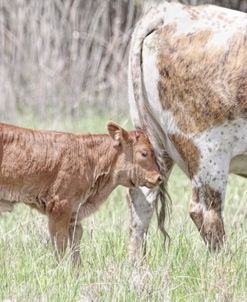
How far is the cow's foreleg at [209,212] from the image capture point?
22.9 feet

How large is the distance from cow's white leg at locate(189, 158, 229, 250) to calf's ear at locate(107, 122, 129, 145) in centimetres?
44

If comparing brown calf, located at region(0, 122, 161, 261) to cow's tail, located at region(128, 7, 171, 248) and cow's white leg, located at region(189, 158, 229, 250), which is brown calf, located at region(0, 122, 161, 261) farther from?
cow's white leg, located at region(189, 158, 229, 250)

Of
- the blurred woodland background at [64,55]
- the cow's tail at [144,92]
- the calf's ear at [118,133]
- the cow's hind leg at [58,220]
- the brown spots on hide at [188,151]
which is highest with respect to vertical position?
the blurred woodland background at [64,55]

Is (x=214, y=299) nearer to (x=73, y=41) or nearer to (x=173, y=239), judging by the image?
(x=173, y=239)

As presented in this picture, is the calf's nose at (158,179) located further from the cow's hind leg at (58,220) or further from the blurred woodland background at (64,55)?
the blurred woodland background at (64,55)

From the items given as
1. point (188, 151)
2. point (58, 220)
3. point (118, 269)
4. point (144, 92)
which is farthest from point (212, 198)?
point (118, 269)

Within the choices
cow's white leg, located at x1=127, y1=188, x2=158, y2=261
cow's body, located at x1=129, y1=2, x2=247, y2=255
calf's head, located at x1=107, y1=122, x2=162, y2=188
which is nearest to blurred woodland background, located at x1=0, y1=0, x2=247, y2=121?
cow's white leg, located at x1=127, y1=188, x2=158, y2=261

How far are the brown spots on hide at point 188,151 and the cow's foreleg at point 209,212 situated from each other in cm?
11

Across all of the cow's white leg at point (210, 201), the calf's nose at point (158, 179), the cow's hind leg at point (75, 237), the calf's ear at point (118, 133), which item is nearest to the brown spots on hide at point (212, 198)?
the cow's white leg at point (210, 201)

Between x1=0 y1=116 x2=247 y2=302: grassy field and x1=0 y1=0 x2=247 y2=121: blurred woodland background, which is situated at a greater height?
x1=0 y1=0 x2=247 y2=121: blurred woodland background

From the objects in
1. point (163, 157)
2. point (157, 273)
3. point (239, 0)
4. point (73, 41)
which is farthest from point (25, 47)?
point (157, 273)

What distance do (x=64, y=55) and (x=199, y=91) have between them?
772 centimetres

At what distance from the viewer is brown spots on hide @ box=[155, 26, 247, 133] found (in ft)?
22.5

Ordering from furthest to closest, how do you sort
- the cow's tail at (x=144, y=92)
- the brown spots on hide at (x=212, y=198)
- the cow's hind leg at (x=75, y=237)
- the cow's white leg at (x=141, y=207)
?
the cow's white leg at (x=141, y=207) < the cow's tail at (x=144, y=92) < the brown spots on hide at (x=212, y=198) < the cow's hind leg at (x=75, y=237)
